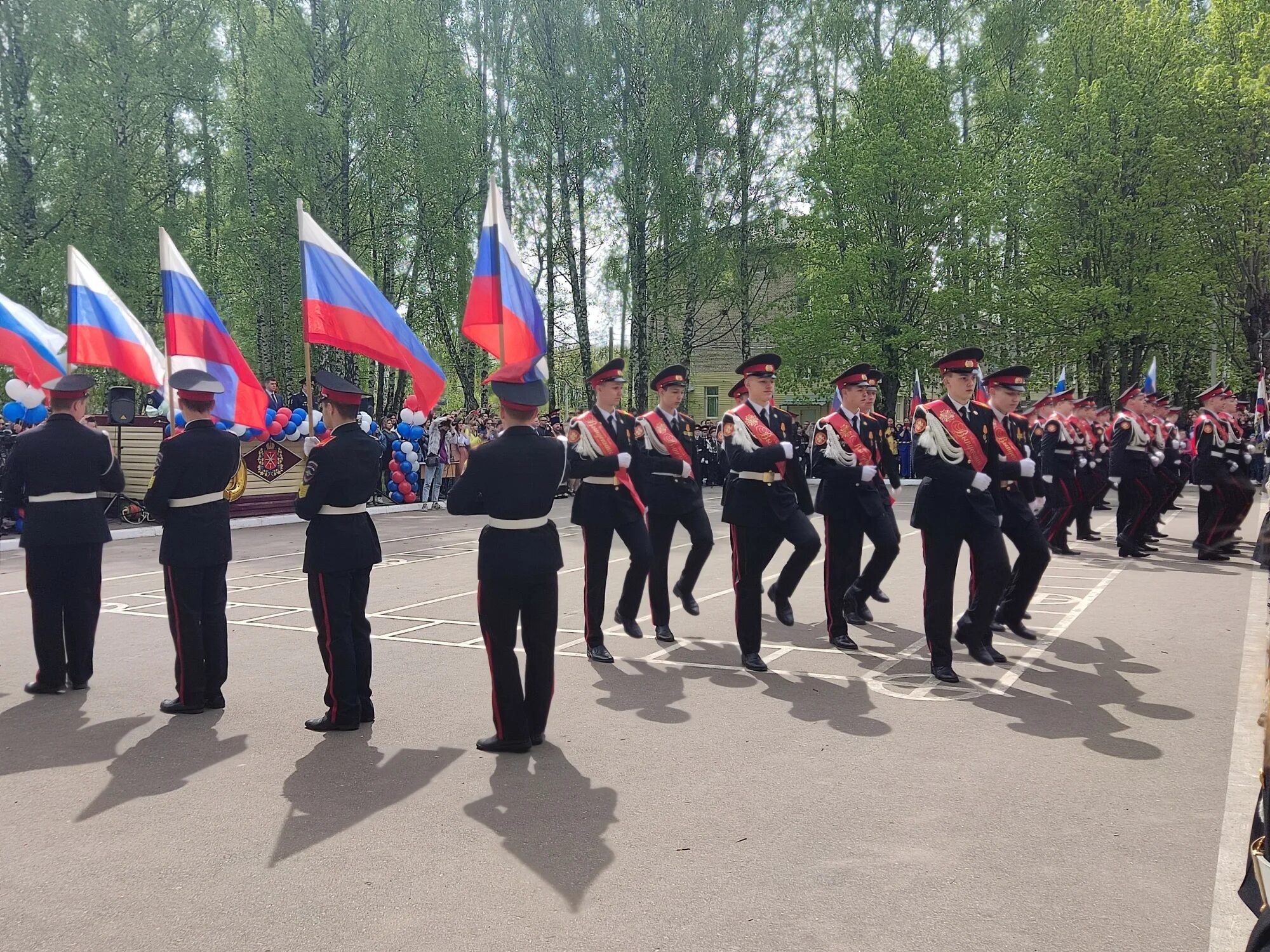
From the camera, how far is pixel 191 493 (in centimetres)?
624

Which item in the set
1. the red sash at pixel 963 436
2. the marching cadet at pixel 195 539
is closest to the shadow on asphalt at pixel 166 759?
the marching cadet at pixel 195 539

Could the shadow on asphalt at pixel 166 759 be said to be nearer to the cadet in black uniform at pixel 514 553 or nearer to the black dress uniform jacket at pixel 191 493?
the black dress uniform jacket at pixel 191 493

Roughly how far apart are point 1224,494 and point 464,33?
82.1ft

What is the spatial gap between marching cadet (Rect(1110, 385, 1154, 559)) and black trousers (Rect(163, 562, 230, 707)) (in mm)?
11182

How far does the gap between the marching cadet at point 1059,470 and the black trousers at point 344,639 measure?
926cm

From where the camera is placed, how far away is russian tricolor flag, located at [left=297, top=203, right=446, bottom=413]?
7316 mm

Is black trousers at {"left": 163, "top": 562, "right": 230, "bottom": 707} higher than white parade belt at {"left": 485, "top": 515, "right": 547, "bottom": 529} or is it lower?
lower

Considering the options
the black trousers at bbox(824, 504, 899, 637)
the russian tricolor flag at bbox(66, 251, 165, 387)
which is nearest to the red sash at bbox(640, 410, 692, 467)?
the black trousers at bbox(824, 504, 899, 637)

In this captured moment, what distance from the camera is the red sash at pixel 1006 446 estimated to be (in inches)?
293

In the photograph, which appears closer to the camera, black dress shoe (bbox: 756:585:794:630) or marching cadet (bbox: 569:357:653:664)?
marching cadet (bbox: 569:357:653:664)

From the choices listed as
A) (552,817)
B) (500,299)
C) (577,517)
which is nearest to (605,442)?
(577,517)

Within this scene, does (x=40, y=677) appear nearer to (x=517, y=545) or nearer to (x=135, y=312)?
(x=517, y=545)

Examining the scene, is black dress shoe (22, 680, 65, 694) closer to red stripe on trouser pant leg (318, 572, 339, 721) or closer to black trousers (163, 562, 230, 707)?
black trousers (163, 562, 230, 707)

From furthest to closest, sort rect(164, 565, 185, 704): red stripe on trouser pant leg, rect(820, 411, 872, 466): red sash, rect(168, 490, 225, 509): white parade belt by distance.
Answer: rect(820, 411, 872, 466): red sash
rect(168, 490, 225, 509): white parade belt
rect(164, 565, 185, 704): red stripe on trouser pant leg
